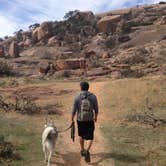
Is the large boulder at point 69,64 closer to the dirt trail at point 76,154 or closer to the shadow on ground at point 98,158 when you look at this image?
the dirt trail at point 76,154

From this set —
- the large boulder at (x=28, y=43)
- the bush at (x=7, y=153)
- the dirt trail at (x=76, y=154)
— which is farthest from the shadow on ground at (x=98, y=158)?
the large boulder at (x=28, y=43)

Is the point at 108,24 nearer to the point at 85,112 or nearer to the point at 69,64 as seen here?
the point at 69,64

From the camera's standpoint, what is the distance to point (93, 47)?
4978 cm

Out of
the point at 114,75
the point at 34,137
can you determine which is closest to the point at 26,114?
the point at 34,137

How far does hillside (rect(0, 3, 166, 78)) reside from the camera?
3347 centimetres

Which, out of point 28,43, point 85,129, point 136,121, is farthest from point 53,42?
point 85,129

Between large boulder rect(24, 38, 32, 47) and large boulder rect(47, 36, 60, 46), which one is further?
large boulder rect(24, 38, 32, 47)

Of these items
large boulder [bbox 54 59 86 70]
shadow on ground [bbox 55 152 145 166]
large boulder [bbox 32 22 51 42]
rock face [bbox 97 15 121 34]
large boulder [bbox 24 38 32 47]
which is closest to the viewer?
shadow on ground [bbox 55 152 145 166]

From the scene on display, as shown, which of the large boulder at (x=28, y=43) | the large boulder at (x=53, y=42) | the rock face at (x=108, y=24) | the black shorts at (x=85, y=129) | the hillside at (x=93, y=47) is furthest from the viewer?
the large boulder at (x=28, y=43)

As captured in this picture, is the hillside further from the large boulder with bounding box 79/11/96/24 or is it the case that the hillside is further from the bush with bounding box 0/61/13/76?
the bush with bounding box 0/61/13/76

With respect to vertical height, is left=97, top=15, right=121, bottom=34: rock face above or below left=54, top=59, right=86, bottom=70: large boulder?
above

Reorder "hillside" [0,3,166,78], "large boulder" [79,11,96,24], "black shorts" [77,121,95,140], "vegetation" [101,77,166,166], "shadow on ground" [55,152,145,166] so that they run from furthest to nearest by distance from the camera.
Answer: "large boulder" [79,11,96,24]
"hillside" [0,3,166,78]
"vegetation" [101,77,166,166]
"black shorts" [77,121,95,140]
"shadow on ground" [55,152,145,166]

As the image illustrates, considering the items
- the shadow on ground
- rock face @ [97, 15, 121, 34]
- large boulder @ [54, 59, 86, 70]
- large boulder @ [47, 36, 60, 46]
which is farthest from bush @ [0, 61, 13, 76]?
rock face @ [97, 15, 121, 34]

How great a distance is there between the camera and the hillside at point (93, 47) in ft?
110
